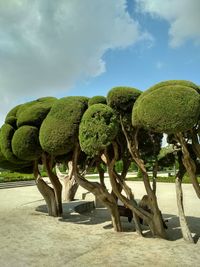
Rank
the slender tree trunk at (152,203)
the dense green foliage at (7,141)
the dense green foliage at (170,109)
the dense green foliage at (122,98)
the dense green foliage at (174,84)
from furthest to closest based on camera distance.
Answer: the dense green foliage at (7,141), the slender tree trunk at (152,203), the dense green foliage at (122,98), the dense green foliage at (174,84), the dense green foliage at (170,109)

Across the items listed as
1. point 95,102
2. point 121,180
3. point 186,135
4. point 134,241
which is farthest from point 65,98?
point 134,241

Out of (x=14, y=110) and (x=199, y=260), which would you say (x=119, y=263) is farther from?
(x=14, y=110)

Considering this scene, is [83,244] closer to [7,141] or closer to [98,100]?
[98,100]

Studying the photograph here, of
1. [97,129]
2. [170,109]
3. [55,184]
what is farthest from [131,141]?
[55,184]

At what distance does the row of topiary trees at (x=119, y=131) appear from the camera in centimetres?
748

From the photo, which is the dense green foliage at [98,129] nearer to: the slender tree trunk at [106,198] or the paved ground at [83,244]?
the slender tree trunk at [106,198]

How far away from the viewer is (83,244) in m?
9.11

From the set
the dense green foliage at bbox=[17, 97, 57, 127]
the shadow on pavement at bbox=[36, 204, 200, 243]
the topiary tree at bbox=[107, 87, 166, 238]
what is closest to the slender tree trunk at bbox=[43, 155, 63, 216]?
the shadow on pavement at bbox=[36, 204, 200, 243]

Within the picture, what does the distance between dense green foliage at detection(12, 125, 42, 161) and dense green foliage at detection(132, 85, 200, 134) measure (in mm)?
4348

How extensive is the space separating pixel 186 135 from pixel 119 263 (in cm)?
355

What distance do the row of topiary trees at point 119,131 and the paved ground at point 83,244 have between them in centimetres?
74

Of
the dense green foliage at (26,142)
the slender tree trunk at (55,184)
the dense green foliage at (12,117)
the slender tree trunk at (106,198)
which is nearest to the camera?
the slender tree trunk at (106,198)

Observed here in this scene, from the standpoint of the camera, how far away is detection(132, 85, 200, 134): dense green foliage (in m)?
7.25

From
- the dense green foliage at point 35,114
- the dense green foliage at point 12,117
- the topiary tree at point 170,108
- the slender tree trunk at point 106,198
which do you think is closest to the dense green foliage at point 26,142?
the dense green foliage at point 35,114
